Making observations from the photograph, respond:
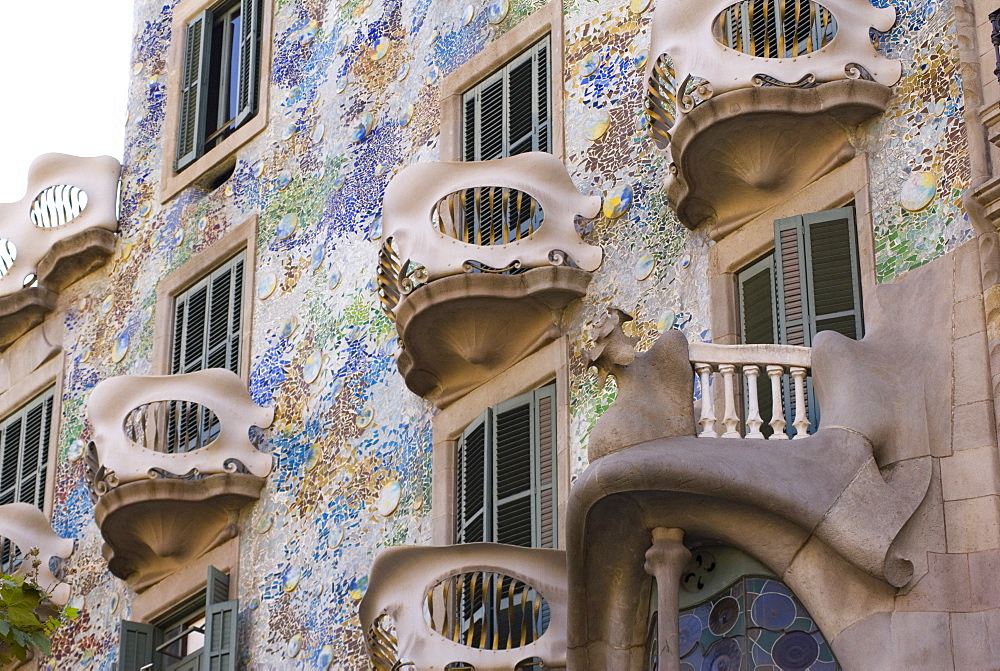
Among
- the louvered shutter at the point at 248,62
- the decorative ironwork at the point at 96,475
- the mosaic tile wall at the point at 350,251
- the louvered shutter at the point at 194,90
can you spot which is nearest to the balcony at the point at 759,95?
the mosaic tile wall at the point at 350,251

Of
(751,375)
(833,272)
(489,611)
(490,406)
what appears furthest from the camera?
(490,406)

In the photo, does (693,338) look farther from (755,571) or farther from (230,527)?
(230,527)

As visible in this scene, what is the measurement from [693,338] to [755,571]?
2358mm

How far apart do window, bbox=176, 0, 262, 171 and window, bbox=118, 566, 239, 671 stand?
4.45 meters

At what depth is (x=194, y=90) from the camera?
20469 mm

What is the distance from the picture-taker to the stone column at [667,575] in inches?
468

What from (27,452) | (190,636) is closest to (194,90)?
(27,452)

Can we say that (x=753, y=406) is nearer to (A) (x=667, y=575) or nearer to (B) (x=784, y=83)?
(A) (x=667, y=575)

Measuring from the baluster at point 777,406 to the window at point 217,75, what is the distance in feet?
26.8

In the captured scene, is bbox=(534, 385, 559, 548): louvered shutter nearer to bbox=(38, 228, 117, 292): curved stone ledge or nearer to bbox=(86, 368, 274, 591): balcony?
bbox=(86, 368, 274, 591): balcony

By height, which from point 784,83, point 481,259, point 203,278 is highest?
point 203,278

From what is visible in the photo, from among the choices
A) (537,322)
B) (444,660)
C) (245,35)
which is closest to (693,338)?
(537,322)

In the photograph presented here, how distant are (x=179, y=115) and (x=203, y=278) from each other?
2.15 metres

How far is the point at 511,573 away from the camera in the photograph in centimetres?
1348
